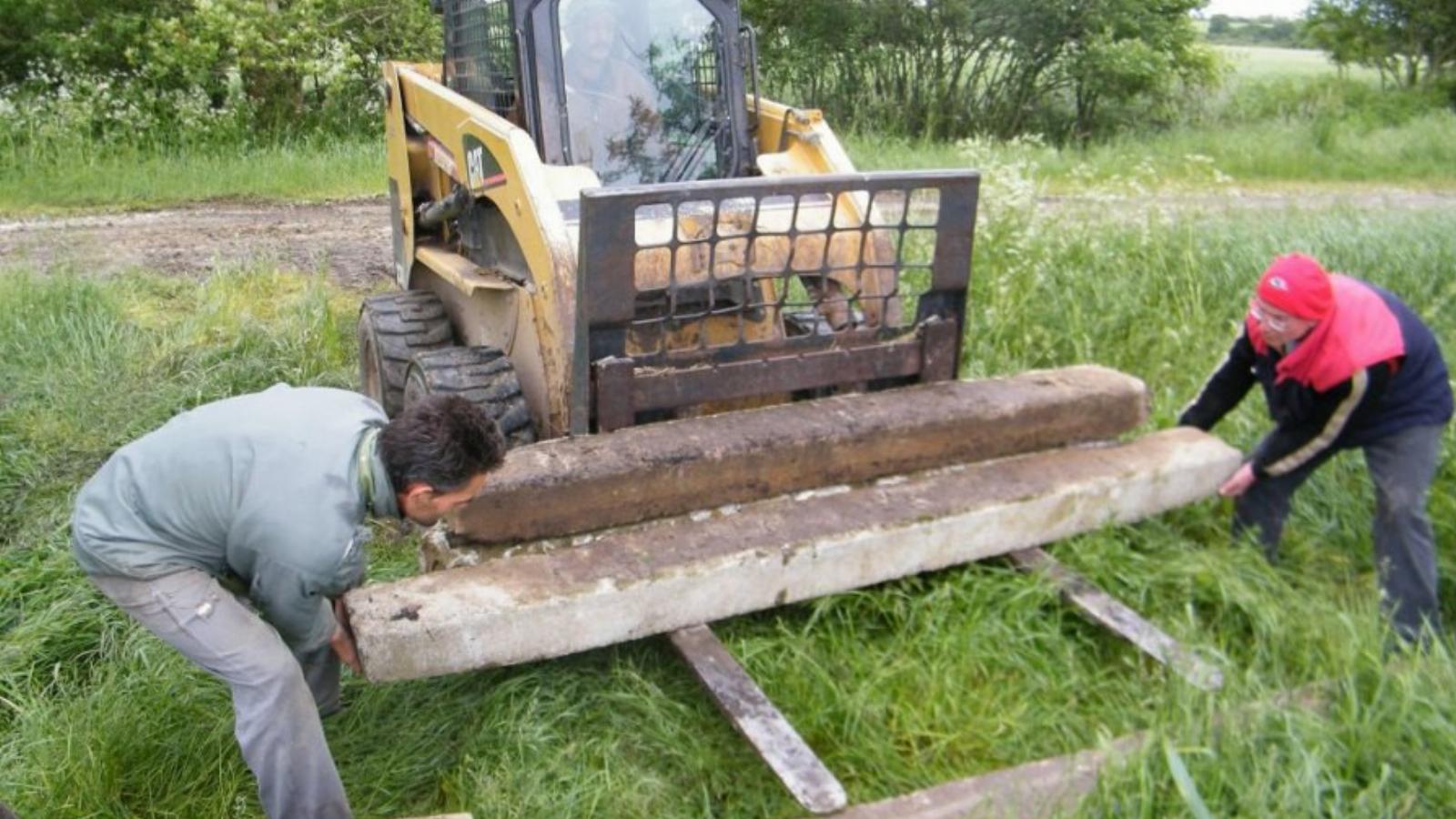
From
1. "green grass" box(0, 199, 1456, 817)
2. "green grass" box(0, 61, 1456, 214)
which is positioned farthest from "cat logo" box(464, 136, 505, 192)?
"green grass" box(0, 61, 1456, 214)

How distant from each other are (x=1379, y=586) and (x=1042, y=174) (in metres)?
8.46

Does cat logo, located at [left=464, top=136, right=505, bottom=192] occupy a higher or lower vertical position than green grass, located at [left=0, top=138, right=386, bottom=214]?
higher

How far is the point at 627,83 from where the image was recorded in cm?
504

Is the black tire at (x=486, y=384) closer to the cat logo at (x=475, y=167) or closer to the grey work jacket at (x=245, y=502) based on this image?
the cat logo at (x=475, y=167)

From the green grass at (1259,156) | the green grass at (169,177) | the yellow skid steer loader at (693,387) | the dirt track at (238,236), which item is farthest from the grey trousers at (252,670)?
the green grass at (1259,156)

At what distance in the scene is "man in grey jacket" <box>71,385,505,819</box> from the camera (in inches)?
116

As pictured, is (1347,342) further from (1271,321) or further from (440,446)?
(440,446)

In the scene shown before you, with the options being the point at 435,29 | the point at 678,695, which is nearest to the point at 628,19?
the point at 678,695

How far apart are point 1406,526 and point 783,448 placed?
195 cm

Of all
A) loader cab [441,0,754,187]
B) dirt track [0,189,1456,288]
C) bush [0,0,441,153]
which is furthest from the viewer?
bush [0,0,441,153]

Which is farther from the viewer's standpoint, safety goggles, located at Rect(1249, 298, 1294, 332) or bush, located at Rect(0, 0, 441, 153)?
bush, located at Rect(0, 0, 441, 153)

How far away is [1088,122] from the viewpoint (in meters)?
16.9

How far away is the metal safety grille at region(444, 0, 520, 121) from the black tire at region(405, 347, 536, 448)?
0.98 meters

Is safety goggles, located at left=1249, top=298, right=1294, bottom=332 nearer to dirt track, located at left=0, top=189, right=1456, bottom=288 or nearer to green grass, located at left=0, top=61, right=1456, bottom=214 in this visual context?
green grass, located at left=0, top=61, right=1456, bottom=214
